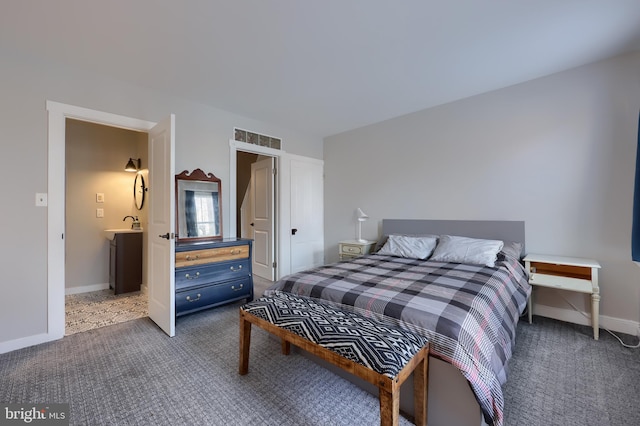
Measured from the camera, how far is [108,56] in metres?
2.32

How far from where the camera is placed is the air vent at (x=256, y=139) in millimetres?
3730

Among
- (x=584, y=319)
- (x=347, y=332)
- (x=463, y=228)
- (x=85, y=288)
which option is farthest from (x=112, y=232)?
(x=584, y=319)

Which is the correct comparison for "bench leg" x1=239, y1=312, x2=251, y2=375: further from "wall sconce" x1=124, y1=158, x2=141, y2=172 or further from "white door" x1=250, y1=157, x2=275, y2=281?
"wall sconce" x1=124, y1=158, x2=141, y2=172

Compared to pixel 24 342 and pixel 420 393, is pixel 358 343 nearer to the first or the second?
pixel 420 393

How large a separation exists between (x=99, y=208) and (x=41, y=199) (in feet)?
5.77

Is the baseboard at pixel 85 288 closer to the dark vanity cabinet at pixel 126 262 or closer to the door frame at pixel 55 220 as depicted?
the dark vanity cabinet at pixel 126 262

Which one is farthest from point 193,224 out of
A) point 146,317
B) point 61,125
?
point 61,125

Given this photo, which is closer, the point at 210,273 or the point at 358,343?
the point at 358,343

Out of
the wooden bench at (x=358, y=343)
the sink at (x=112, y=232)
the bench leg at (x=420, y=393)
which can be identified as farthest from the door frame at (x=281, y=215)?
the bench leg at (x=420, y=393)

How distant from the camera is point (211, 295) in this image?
296 centimetres

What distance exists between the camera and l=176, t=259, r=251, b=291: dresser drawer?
2750 mm

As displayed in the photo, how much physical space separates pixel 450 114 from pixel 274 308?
3.22 meters

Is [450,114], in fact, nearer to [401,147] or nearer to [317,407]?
[401,147]

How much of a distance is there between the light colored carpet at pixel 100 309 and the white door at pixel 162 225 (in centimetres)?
39
